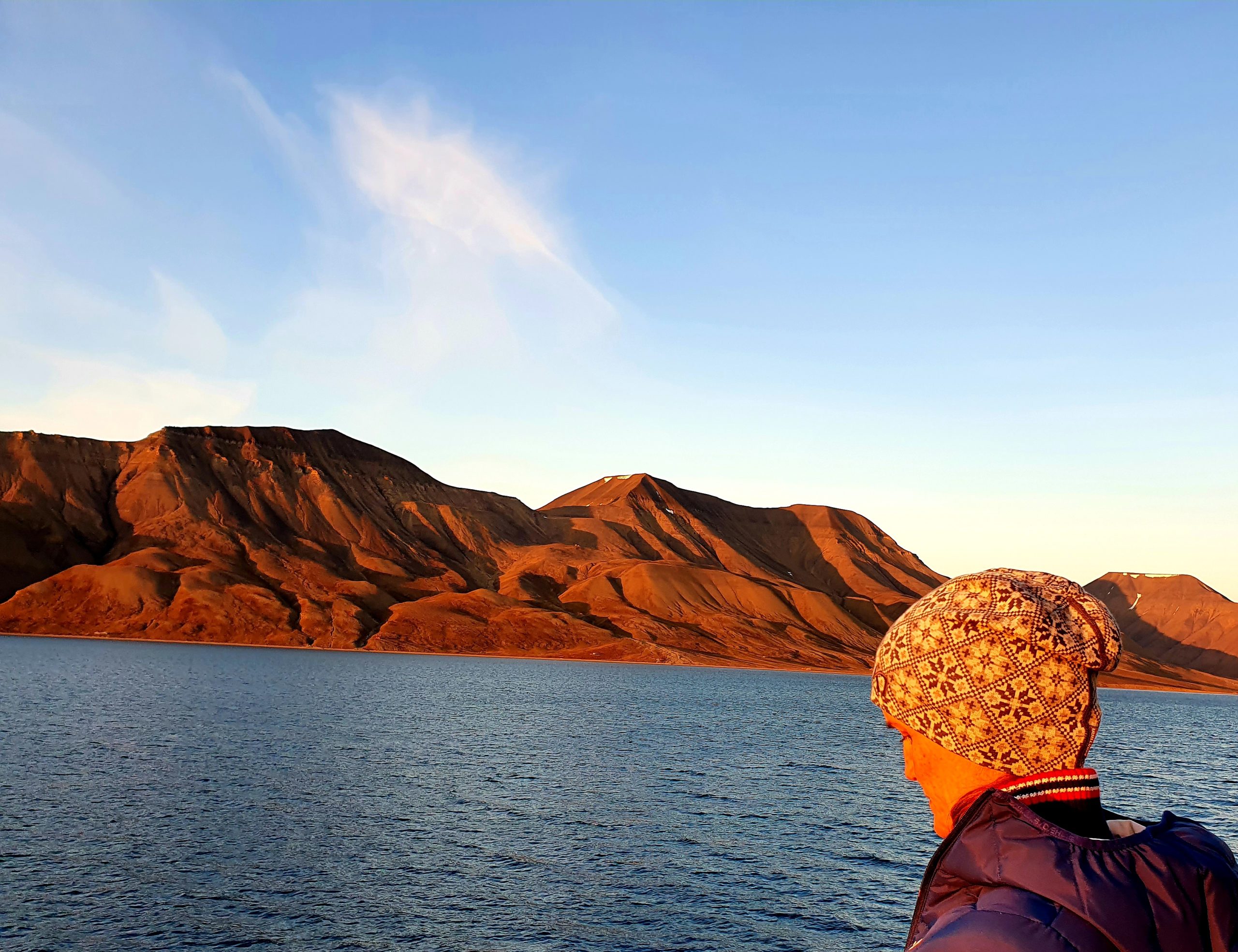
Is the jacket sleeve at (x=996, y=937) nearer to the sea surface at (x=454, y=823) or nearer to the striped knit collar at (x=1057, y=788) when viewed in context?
the striped knit collar at (x=1057, y=788)

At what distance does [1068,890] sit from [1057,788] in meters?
0.53

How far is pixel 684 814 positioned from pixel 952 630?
45.8m

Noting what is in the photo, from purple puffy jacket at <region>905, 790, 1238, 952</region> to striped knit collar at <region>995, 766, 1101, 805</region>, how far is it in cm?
18

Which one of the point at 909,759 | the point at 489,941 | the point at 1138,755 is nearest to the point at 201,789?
the point at 489,941

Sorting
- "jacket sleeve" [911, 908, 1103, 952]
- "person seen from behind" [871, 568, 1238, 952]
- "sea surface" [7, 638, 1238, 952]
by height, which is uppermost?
"person seen from behind" [871, 568, 1238, 952]

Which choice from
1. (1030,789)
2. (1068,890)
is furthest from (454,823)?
(1068,890)

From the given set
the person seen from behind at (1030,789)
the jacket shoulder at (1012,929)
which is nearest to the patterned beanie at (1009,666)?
the person seen from behind at (1030,789)

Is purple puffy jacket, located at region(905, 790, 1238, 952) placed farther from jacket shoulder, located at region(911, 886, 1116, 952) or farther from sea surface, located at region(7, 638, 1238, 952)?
sea surface, located at region(7, 638, 1238, 952)

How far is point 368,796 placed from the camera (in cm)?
4650

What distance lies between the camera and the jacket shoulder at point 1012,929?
2.49 m

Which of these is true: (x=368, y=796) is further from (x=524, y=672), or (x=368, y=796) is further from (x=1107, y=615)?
(x=524, y=672)

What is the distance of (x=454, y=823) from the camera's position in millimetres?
41406

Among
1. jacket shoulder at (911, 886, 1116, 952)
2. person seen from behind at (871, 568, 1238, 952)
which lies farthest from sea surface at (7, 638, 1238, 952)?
jacket shoulder at (911, 886, 1116, 952)

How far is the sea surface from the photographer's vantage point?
28266 millimetres
